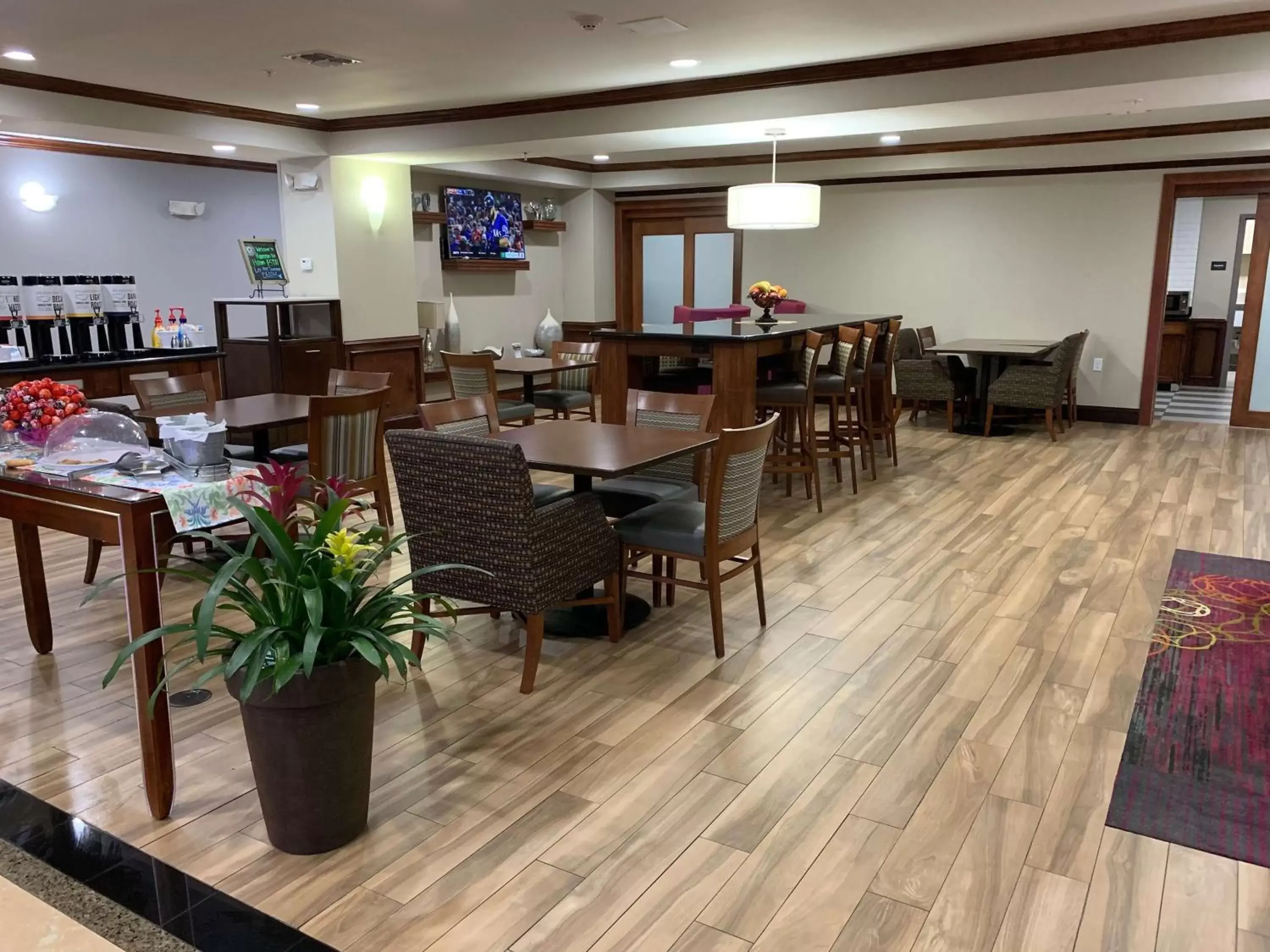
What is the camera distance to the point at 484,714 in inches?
118

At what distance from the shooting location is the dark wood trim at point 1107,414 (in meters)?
8.68

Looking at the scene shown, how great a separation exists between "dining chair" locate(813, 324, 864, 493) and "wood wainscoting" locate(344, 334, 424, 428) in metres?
3.19

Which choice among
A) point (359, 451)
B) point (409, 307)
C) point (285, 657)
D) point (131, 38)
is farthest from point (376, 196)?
point (285, 657)

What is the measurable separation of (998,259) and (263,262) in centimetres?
661

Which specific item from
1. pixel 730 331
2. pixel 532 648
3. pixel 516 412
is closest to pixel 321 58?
pixel 516 412

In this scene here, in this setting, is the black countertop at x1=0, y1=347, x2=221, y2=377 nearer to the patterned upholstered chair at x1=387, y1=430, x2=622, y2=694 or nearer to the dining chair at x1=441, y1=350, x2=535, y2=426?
the dining chair at x1=441, y1=350, x2=535, y2=426

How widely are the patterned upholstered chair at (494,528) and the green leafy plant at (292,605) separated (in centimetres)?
68

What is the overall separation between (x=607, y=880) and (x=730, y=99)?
4644 millimetres

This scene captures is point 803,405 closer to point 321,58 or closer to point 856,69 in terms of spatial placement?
point 856,69

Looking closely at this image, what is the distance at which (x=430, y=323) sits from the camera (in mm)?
8305

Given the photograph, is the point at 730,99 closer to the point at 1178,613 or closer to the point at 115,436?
the point at 1178,613

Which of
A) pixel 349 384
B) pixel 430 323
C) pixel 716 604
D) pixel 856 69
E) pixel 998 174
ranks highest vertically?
pixel 856 69

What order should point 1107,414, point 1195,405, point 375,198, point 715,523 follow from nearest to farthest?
point 715,523 < point 375,198 < point 1107,414 < point 1195,405

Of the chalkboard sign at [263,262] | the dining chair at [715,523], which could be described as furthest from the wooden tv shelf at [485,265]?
the dining chair at [715,523]
